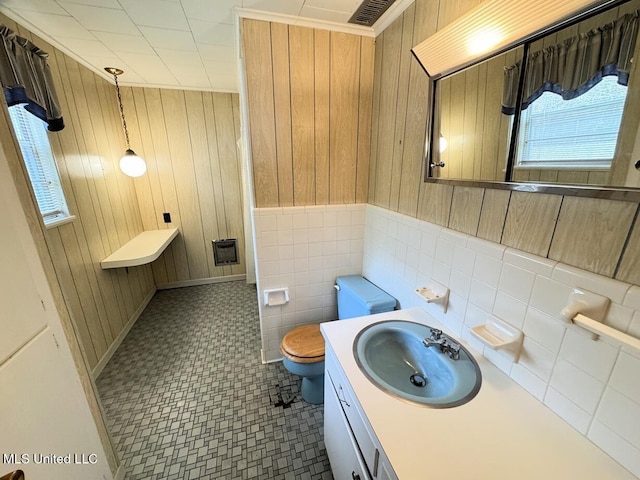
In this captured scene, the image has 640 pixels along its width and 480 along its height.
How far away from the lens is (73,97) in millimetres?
1980

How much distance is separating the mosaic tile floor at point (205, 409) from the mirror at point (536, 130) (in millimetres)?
1656

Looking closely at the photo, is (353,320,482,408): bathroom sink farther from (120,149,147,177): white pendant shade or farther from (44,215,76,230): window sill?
(120,149,147,177): white pendant shade

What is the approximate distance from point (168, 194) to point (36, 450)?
2695 mm

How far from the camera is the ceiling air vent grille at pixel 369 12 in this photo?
1370 millimetres

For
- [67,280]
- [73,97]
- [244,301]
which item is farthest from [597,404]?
[73,97]

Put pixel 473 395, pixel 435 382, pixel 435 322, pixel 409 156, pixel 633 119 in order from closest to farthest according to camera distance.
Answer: pixel 633 119 < pixel 473 395 < pixel 435 382 < pixel 435 322 < pixel 409 156

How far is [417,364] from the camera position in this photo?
1129mm

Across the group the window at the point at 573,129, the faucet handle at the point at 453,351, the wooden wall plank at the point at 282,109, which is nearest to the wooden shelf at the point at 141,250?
the wooden wall plank at the point at 282,109

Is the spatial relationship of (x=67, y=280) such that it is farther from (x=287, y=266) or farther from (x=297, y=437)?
(x=297, y=437)

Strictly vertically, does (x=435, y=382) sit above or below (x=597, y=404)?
below

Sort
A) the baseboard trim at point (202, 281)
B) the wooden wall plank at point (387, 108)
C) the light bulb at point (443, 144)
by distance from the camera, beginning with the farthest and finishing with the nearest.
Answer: the baseboard trim at point (202, 281)
the wooden wall plank at point (387, 108)
the light bulb at point (443, 144)

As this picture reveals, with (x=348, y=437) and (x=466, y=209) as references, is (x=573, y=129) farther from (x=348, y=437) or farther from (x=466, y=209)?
(x=348, y=437)

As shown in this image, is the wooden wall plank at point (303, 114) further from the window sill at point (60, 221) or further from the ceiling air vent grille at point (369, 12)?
the window sill at point (60, 221)

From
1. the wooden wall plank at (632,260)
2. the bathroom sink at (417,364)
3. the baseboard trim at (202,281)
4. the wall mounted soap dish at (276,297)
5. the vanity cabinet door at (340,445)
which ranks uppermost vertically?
the wooden wall plank at (632,260)
